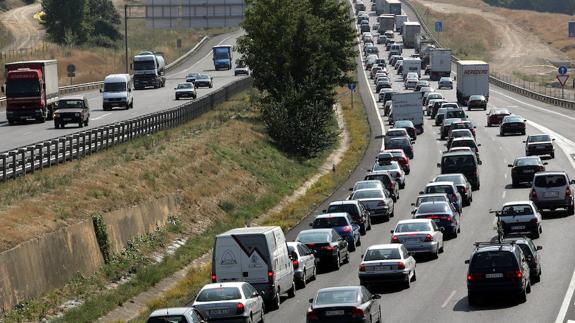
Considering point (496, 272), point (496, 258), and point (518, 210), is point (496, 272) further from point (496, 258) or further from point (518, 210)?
point (518, 210)

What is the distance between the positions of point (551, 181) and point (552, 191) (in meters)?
0.40

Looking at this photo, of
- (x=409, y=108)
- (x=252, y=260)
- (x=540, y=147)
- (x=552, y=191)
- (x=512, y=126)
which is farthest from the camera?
(x=409, y=108)

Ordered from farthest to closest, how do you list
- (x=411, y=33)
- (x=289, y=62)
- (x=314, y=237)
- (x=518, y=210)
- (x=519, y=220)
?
(x=411, y=33)
(x=289, y=62)
(x=518, y=210)
(x=519, y=220)
(x=314, y=237)

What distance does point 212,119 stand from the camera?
88438mm

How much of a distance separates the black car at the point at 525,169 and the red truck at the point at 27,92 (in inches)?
1209

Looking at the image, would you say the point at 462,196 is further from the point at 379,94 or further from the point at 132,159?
the point at 379,94

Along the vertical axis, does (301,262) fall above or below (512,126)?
above

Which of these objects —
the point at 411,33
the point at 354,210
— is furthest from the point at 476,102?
the point at 411,33

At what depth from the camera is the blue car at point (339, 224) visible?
46.5 m

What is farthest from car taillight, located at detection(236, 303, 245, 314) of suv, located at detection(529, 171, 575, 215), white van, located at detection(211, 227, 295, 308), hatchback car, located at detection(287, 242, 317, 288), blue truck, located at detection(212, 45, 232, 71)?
blue truck, located at detection(212, 45, 232, 71)

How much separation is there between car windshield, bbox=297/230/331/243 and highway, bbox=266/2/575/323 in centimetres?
110

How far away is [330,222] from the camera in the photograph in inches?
1839

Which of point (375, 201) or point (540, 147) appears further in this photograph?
point (540, 147)

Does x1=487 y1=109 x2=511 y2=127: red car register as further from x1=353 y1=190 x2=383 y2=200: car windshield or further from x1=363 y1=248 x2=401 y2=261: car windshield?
x1=363 y1=248 x2=401 y2=261: car windshield
